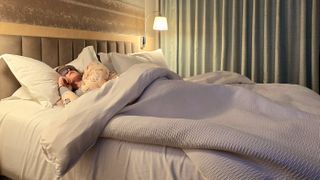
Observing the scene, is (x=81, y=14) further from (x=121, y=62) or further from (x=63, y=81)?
(x=63, y=81)

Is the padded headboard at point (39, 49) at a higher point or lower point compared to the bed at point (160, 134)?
higher

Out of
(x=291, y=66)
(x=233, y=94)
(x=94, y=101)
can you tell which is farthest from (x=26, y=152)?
(x=291, y=66)

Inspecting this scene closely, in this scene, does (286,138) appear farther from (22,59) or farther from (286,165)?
(22,59)

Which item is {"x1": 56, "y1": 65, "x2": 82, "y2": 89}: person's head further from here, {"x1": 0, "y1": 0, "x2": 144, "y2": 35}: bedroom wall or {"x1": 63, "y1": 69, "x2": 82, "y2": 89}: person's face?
{"x1": 0, "y1": 0, "x2": 144, "y2": 35}: bedroom wall

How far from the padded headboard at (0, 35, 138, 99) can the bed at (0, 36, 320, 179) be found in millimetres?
260

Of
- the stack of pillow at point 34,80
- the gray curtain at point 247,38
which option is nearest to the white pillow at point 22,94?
the stack of pillow at point 34,80

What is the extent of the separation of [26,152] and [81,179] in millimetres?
415

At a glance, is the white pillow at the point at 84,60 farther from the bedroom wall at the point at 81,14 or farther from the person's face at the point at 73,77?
the bedroom wall at the point at 81,14

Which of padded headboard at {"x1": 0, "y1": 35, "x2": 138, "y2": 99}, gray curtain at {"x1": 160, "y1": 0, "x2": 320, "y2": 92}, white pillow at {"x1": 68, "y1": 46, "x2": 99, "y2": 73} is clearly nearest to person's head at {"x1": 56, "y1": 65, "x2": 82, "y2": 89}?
white pillow at {"x1": 68, "y1": 46, "x2": 99, "y2": 73}

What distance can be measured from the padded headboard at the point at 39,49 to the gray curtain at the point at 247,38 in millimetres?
1271

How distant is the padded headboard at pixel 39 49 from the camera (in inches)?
76.0

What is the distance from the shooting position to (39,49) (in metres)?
2.15

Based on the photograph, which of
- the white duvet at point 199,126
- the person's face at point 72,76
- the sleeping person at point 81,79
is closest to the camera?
the white duvet at point 199,126

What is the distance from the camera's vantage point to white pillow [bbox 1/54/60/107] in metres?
1.77
